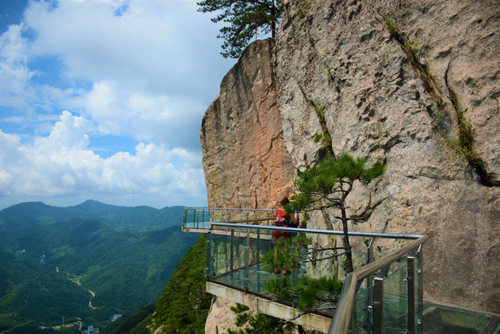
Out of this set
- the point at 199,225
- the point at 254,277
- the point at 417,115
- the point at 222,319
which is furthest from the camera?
the point at 199,225

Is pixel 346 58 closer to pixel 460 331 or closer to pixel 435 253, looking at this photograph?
pixel 435 253

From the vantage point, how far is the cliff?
199 inches

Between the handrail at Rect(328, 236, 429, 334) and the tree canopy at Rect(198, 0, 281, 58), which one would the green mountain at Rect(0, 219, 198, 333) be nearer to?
the tree canopy at Rect(198, 0, 281, 58)

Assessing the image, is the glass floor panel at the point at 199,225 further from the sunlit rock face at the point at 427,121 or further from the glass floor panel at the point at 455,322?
the glass floor panel at the point at 455,322

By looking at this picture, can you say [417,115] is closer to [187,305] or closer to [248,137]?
[248,137]

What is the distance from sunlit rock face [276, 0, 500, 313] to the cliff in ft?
0.06

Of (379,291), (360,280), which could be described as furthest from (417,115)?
(360,280)

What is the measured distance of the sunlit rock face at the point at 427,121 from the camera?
5.00 meters

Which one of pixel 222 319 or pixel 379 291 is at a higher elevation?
pixel 379 291

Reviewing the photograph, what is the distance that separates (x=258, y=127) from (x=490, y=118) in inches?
463

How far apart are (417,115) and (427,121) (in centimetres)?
24

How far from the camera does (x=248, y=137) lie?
668 inches

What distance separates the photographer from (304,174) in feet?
14.2

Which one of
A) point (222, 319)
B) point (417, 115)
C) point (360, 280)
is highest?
point (417, 115)
